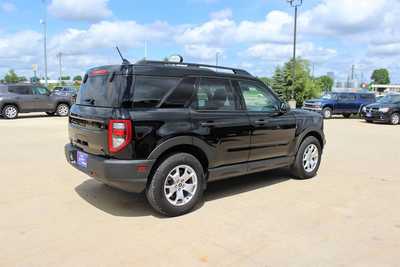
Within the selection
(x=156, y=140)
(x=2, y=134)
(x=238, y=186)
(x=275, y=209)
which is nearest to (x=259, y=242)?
(x=275, y=209)

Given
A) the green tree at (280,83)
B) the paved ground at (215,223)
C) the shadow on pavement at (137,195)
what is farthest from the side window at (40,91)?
the green tree at (280,83)

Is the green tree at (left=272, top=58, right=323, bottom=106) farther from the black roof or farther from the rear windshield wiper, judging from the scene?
the rear windshield wiper

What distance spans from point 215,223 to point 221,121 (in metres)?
1.38

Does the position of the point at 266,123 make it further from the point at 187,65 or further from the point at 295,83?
the point at 295,83

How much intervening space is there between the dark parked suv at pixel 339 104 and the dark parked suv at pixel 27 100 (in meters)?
14.3

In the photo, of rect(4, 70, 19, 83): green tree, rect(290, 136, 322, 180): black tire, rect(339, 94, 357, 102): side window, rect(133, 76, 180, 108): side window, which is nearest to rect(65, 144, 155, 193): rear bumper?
rect(133, 76, 180, 108): side window

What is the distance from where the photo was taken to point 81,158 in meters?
4.88

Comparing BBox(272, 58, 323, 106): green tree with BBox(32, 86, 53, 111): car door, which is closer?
BBox(32, 86, 53, 111): car door

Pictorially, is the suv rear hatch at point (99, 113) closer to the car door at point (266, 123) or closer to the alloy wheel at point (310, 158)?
the car door at point (266, 123)

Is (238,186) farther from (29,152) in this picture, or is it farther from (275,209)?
(29,152)

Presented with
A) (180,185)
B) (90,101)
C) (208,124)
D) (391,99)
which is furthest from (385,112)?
(90,101)

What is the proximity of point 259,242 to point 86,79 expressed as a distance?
10.3 feet

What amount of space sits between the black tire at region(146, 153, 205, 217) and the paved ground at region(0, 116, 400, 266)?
4.9 inches

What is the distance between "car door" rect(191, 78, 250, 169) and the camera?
493 centimetres
